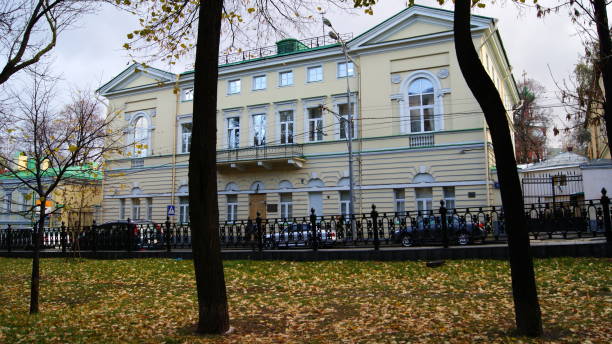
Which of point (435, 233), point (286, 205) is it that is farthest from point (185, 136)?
point (435, 233)

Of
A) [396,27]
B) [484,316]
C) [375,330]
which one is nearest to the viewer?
[375,330]

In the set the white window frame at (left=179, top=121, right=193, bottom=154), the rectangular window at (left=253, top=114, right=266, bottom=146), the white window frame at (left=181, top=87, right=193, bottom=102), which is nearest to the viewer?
the rectangular window at (left=253, top=114, right=266, bottom=146)

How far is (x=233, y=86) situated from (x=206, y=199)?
2573 centimetres

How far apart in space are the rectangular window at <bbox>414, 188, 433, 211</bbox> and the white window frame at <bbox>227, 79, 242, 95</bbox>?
13717 mm

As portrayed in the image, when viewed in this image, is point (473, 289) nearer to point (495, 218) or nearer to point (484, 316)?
point (484, 316)

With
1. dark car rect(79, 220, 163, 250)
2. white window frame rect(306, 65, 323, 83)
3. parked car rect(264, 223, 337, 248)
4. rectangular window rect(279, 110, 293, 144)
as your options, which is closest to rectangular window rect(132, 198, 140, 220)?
rectangular window rect(279, 110, 293, 144)

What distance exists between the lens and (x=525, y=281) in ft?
18.0

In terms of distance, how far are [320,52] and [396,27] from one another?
4.66 meters

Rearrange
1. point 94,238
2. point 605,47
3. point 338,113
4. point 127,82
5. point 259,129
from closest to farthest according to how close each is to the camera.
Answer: point 605,47 → point 94,238 → point 338,113 → point 259,129 → point 127,82

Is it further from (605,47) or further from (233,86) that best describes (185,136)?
(605,47)

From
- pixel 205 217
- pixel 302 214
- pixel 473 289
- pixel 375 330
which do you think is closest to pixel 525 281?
pixel 375 330

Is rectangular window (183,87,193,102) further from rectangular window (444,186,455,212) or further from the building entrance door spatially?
rectangular window (444,186,455,212)

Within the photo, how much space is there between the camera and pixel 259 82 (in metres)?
30.2

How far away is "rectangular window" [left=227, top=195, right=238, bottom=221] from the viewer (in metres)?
29.8
